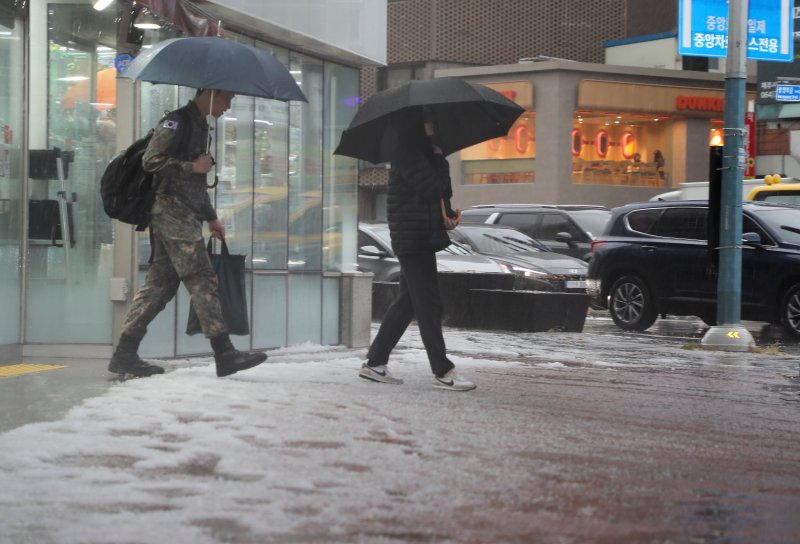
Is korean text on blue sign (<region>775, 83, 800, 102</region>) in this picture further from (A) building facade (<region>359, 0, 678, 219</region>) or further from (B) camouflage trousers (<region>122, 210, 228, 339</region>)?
(B) camouflage trousers (<region>122, 210, 228, 339</region>)

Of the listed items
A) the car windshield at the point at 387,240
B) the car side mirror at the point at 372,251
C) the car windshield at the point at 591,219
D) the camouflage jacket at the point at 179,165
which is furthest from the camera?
the car windshield at the point at 591,219

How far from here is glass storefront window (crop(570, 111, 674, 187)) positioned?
1836 inches

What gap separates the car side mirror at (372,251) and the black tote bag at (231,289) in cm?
924

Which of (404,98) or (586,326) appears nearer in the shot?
(404,98)

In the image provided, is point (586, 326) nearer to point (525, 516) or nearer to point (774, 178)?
point (774, 178)

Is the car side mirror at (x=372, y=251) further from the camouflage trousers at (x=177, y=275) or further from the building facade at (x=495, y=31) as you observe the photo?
the building facade at (x=495, y=31)

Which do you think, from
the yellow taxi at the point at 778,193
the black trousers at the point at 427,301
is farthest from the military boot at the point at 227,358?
the yellow taxi at the point at 778,193

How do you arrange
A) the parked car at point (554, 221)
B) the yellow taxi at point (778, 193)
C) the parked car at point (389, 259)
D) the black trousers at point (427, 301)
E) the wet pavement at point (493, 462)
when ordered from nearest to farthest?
1. the wet pavement at point (493, 462)
2. the black trousers at point (427, 301)
3. the parked car at point (389, 259)
4. the yellow taxi at point (778, 193)
5. the parked car at point (554, 221)

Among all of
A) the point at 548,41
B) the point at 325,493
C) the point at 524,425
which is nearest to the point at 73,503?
the point at 325,493

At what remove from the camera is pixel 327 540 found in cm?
492

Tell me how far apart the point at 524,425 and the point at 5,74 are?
17.5 ft

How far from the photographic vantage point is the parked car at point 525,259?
18.4 metres

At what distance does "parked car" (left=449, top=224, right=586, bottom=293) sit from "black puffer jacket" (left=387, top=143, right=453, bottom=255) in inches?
354

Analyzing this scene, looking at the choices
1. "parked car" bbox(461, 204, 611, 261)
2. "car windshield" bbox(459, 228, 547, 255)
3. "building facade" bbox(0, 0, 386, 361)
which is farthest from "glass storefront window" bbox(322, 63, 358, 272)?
"parked car" bbox(461, 204, 611, 261)
